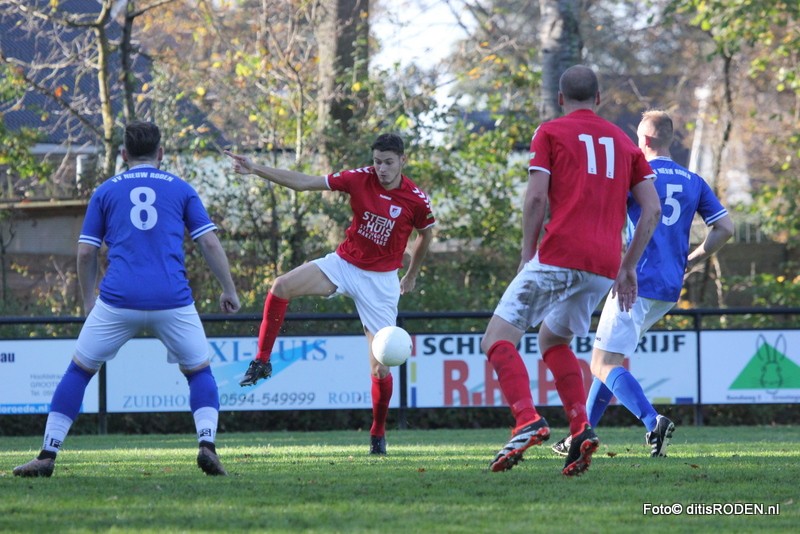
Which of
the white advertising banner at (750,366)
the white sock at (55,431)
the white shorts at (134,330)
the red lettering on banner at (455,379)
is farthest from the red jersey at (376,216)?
the white advertising banner at (750,366)

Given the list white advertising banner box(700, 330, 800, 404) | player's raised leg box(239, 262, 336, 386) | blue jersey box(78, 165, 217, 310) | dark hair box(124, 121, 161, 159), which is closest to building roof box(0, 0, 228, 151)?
white advertising banner box(700, 330, 800, 404)

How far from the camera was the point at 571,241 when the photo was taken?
615 centimetres

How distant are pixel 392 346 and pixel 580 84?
8.39 ft

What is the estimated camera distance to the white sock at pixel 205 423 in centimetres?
650

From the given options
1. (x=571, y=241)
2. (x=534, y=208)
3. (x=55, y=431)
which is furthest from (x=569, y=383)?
(x=55, y=431)

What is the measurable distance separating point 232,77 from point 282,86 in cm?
90

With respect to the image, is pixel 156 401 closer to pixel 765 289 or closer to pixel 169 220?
pixel 169 220

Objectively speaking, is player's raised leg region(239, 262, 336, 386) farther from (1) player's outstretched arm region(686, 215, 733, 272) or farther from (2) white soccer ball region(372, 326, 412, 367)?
(1) player's outstretched arm region(686, 215, 733, 272)

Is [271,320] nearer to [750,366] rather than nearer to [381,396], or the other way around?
[381,396]

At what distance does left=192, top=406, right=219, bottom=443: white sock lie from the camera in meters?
6.50

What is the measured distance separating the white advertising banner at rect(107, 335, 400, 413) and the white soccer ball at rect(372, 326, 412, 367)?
487cm

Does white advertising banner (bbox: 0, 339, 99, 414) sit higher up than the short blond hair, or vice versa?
the short blond hair

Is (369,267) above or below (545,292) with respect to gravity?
above

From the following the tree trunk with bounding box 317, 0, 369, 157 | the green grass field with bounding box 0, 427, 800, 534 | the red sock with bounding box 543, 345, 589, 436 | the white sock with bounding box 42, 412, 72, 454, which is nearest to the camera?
the green grass field with bounding box 0, 427, 800, 534
